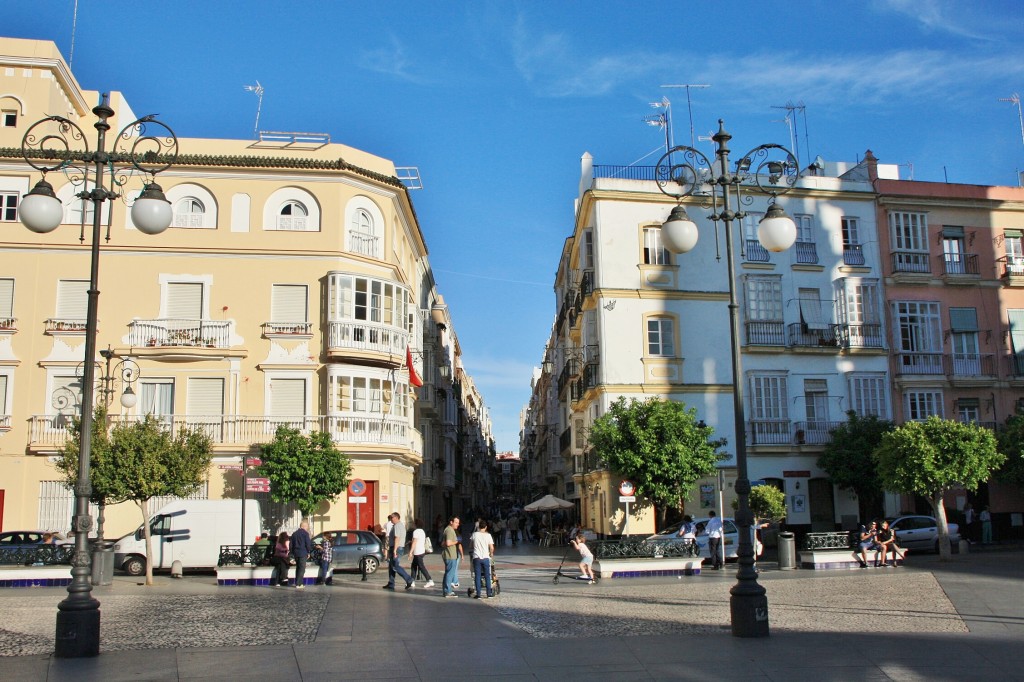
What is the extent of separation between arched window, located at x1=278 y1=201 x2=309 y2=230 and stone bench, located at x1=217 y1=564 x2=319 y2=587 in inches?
572

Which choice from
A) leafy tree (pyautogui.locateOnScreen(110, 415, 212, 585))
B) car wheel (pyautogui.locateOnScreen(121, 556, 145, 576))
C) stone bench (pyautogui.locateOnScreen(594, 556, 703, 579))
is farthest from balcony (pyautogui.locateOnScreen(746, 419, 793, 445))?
car wheel (pyautogui.locateOnScreen(121, 556, 145, 576))

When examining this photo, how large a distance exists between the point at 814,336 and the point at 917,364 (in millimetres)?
4430

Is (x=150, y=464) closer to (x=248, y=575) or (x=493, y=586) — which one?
(x=248, y=575)

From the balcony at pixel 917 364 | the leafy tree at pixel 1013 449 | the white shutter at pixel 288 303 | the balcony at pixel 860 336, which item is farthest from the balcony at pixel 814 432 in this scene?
the white shutter at pixel 288 303

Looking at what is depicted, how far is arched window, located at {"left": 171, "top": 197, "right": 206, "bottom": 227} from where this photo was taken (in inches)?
1275

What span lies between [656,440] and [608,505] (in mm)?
4648

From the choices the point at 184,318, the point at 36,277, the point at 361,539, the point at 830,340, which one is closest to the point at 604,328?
the point at 830,340

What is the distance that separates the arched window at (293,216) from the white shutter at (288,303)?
2.23m

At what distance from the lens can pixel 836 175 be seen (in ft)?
132

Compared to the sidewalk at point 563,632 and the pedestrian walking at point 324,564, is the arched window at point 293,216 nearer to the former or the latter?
the pedestrian walking at point 324,564

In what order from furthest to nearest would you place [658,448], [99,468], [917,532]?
1. [658,448]
2. [917,532]
3. [99,468]

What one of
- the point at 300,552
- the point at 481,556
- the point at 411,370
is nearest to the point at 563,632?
the point at 481,556

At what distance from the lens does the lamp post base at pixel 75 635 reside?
11164mm

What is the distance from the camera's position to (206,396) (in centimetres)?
3161
